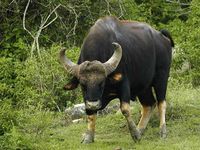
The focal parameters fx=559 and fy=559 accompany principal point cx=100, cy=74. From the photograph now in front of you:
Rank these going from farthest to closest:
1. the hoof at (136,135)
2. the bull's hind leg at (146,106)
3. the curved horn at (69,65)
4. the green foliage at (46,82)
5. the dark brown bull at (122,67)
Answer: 1. the green foliage at (46,82)
2. the bull's hind leg at (146,106)
3. the hoof at (136,135)
4. the curved horn at (69,65)
5. the dark brown bull at (122,67)

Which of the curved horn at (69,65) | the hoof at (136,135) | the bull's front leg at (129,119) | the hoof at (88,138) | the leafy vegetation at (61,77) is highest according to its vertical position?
the curved horn at (69,65)

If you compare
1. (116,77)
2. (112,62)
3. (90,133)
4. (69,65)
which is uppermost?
(112,62)

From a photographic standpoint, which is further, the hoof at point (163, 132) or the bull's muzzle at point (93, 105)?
the hoof at point (163, 132)

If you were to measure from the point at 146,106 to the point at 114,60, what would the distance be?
197cm

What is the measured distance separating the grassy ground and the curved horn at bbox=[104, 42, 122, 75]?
1140 mm

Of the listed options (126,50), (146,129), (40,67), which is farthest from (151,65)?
(40,67)

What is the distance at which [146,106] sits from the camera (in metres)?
9.85

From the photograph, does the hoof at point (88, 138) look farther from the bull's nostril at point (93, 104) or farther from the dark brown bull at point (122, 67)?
the bull's nostril at point (93, 104)

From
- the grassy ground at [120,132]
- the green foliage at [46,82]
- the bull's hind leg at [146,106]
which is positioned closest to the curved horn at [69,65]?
the grassy ground at [120,132]

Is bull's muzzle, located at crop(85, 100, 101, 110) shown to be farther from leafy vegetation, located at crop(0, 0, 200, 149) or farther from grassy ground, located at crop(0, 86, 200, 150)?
leafy vegetation, located at crop(0, 0, 200, 149)

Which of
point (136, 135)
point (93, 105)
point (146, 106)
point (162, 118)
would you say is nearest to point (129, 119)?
point (136, 135)

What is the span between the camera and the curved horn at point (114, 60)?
8.08 metres

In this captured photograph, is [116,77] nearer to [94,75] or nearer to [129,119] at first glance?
[94,75]

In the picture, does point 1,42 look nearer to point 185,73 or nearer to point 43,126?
point 185,73
